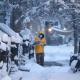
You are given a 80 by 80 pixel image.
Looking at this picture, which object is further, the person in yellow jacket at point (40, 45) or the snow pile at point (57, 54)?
the snow pile at point (57, 54)

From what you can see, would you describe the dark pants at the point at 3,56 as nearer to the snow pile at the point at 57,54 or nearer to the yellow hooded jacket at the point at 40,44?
the yellow hooded jacket at the point at 40,44

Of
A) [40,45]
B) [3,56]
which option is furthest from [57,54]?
[3,56]

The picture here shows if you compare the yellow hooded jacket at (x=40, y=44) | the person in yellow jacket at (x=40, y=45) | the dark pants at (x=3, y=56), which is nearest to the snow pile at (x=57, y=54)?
the person in yellow jacket at (x=40, y=45)

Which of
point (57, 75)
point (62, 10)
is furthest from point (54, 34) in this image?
point (57, 75)

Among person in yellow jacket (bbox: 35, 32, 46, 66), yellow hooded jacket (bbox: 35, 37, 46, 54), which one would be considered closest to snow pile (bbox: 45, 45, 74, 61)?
person in yellow jacket (bbox: 35, 32, 46, 66)

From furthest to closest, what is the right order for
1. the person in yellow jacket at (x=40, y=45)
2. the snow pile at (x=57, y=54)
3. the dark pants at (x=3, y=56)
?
the snow pile at (x=57, y=54) < the person in yellow jacket at (x=40, y=45) < the dark pants at (x=3, y=56)

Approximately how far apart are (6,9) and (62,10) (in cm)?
422

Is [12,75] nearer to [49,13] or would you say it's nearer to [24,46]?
[24,46]

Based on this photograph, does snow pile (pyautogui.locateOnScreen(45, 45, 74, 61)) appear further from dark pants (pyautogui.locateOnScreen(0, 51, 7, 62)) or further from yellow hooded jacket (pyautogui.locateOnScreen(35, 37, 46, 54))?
dark pants (pyautogui.locateOnScreen(0, 51, 7, 62))

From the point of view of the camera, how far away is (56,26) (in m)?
58.9

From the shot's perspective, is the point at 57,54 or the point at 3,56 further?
the point at 57,54

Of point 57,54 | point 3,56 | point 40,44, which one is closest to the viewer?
point 3,56

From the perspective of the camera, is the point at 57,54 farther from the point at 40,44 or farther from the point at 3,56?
the point at 3,56

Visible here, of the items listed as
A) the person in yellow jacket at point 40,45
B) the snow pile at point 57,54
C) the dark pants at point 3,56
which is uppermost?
the dark pants at point 3,56
